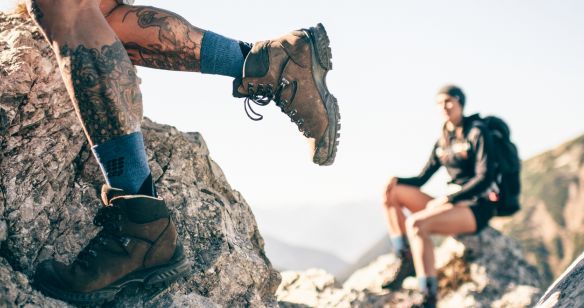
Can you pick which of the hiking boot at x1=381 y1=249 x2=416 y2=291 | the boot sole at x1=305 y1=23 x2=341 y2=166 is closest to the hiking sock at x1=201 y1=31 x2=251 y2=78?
the boot sole at x1=305 y1=23 x2=341 y2=166

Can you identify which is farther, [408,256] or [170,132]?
[408,256]

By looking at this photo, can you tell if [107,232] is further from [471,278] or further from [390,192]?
[471,278]

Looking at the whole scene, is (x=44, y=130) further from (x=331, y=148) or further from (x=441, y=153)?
(x=441, y=153)

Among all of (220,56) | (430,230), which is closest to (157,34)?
(220,56)

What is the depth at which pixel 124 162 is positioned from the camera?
217 cm

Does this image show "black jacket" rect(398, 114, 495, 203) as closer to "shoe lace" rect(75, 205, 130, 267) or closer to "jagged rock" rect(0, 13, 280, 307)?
"jagged rock" rect(0, 13, 280, 307)

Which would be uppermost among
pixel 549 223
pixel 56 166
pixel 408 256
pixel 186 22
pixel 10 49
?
pixel 186 22

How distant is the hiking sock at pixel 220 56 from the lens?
110 inches

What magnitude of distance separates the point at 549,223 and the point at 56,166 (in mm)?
113211

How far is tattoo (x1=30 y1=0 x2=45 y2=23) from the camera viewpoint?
2164mm

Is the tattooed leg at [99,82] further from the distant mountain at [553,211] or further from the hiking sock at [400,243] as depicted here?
the distant mountain at [553,211]

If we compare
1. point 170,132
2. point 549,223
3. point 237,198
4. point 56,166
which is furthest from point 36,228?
point 549,223

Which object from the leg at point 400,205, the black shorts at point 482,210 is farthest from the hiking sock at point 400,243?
the black shorts at point 482,210

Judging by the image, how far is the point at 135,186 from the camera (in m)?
2.23
